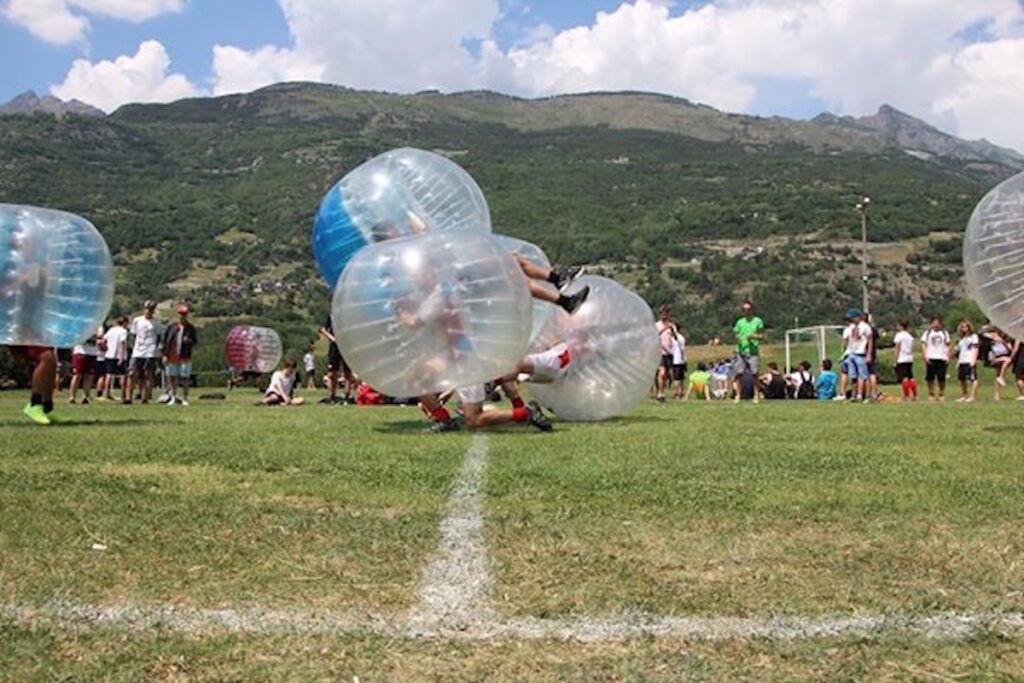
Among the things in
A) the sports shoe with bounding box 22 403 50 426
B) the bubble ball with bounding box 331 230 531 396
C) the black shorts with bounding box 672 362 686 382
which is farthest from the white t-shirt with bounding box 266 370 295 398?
the bubble ball with bounding box 331 230 531 396

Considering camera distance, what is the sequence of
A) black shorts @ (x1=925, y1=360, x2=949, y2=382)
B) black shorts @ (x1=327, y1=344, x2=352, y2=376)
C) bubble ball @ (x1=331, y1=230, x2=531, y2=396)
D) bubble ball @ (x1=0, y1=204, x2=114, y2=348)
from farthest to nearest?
1. black shorts @ (x1=925, y1=360, x2=949, y2=382)
2. black shorts @ (x1=327, y1=344, x2=352, y2=376)
3. bubble ball @ (x1=0, y1=204, x2=114, y2=348)
4. bubble ball @ (x1=331, y1=230, x2=531, y2=396)

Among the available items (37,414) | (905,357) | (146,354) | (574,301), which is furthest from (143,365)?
(905,357)

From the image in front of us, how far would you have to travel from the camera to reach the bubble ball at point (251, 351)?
170 ft

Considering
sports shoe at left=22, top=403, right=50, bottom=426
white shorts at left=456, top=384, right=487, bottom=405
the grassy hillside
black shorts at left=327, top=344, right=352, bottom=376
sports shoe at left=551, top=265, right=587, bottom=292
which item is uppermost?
the grassy hillside

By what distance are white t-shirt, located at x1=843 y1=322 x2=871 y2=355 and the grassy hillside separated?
70.8 m

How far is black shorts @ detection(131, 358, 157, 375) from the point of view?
1984 cm

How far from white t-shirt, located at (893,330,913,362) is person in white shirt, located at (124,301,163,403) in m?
14.4

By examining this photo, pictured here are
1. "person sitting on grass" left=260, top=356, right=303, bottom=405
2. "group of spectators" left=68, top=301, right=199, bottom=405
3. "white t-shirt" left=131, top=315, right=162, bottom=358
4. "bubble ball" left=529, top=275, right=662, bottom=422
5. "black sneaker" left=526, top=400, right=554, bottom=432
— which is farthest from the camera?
"person sitting on grass" left=260, top=356, right=303, bottom=405

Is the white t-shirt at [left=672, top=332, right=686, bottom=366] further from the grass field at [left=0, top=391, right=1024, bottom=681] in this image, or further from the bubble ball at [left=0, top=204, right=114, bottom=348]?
the grass field at [left=0, top=391, right=1024, bottom=681]

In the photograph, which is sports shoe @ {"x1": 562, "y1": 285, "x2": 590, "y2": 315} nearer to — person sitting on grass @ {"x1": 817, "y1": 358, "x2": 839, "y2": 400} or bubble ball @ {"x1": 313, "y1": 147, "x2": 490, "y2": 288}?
bubble ball @ {"x1": 313, "y1": 147, "x2": 490, "y2": 288}

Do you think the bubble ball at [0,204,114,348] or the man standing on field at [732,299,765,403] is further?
the man standing on field at [732,299,765,403]

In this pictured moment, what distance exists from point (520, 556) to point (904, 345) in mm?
19510

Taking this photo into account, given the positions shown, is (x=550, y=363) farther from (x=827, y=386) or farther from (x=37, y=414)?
(x=827, y=386)

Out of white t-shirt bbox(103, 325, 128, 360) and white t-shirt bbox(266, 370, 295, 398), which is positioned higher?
white t-shirt bbox(103, 325, 128, 360)
